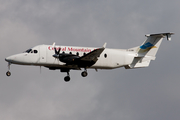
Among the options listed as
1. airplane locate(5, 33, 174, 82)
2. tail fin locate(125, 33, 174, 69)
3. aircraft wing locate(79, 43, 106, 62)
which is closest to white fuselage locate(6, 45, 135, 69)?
airplane locate(5, 33, 174, 82)

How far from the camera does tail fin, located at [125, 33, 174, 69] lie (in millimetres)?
43750

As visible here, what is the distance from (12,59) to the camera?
129 ft

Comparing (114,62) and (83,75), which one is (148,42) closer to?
(114,62)

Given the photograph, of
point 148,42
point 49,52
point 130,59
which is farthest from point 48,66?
point 148,42

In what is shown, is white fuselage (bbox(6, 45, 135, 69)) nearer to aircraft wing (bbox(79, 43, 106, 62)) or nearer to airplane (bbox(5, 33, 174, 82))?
airplane (bbox(5, 33, 174, 82))

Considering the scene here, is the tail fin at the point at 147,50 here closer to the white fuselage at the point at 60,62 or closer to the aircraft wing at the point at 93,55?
the white fuselage at the point at 60,62

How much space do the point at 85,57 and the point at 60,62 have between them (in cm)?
274

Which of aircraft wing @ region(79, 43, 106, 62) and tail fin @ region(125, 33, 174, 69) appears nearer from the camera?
aircraft wing @ region(79, 43, 106, 62)

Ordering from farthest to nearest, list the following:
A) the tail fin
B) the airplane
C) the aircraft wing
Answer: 1. the tail fin
2. the airplane
3. the aircraft wing

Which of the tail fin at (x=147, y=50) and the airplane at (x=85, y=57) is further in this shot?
the tail fin at (x=147, y=50)

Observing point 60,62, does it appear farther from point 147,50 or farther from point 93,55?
point 147,50

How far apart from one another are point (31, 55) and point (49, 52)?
75.5 inches

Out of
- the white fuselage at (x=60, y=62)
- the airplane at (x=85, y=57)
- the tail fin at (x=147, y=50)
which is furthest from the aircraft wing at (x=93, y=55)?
the tail fin at (x=147, y=50)

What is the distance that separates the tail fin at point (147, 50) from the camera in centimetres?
4375
